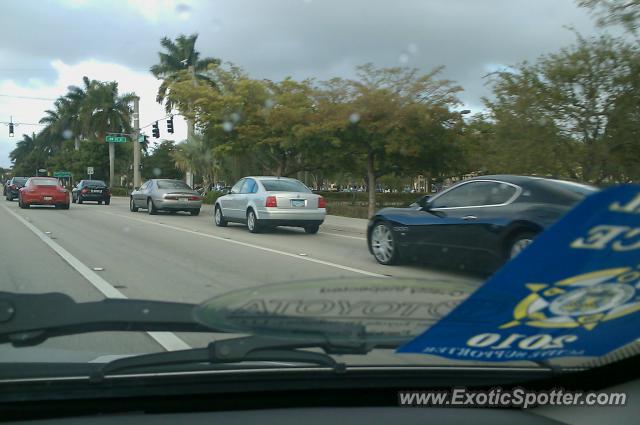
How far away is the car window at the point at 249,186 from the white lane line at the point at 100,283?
5.21 metres

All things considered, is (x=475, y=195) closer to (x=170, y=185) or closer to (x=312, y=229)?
(x=312, y=229)

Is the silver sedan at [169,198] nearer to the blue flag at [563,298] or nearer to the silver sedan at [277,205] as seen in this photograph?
the silver sedan at [277,205]

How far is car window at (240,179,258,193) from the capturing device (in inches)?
663

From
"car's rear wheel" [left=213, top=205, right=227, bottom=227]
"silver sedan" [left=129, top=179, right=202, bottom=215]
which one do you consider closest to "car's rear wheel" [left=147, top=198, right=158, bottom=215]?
"silver sedan" [left=129, top=179, right=202, bottom=215]

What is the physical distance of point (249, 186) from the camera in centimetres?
1722

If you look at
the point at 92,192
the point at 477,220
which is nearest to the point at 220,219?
the point at 477,220

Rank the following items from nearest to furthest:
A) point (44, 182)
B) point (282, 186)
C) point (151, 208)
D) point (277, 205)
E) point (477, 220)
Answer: point (477, 220)
point (277, 205)
point (282, 186)
point (151, 208)
point (44, 182)

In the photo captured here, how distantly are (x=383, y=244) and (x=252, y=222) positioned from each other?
6.83 m

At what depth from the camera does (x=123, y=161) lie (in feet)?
283

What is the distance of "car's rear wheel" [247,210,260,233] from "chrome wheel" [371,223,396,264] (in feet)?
20.3

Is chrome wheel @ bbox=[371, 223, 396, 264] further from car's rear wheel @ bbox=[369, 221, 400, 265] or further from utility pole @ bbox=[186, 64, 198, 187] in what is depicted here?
utility pole @ bbox=[186, 64, 198, 187]

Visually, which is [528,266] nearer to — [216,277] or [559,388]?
[559,388]
